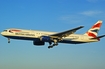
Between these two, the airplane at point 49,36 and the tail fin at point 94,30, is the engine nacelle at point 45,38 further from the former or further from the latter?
the tail fin at point 94,30

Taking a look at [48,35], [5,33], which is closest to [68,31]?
[48,35]

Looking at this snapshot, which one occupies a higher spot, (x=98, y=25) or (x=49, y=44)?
(x=98, y=25)

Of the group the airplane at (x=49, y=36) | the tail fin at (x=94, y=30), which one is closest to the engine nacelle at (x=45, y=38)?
the airplane at (x=49, y=36)

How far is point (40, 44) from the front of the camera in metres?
89.4

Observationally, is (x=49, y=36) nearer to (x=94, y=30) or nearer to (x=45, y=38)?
(x=45, y=38)

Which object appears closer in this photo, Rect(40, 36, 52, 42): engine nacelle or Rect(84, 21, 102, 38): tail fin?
Rect(40, 36, 52, 42): engine nacelle

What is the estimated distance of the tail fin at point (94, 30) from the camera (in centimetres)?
9522

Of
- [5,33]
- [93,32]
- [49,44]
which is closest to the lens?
[5,33]

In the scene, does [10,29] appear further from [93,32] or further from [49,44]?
[93,32]

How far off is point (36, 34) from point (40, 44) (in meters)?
7.20

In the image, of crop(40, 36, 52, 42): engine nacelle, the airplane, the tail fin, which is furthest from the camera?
the tail fin

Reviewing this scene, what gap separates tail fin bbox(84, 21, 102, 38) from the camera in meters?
95.2

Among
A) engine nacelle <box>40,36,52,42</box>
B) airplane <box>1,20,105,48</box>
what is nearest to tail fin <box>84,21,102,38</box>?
airplane <box>1,20,105,48</box>

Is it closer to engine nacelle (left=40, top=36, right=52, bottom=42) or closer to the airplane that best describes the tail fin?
the airplane
